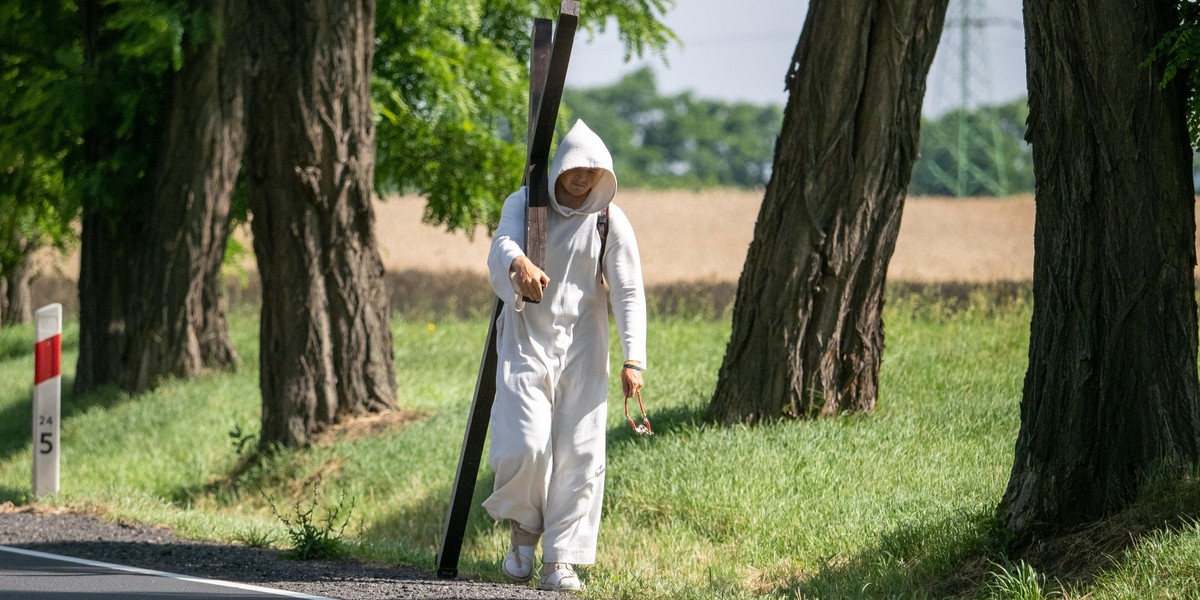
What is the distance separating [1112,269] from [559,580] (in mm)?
2907

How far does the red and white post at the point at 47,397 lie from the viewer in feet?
35.6

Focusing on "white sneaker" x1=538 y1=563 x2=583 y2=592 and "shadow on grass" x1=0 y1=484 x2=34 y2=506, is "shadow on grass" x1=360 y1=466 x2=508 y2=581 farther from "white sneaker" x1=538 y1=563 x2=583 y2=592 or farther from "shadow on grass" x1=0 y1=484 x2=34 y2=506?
"shadow on grass" x1=0 y1=484 x2=34 y2=506

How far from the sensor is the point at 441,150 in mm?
19594

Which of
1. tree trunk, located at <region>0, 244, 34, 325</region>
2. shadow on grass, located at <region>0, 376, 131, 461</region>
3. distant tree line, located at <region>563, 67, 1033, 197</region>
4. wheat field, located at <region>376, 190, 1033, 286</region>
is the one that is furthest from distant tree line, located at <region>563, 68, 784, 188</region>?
shadow on grass, located at <region>0, 376, 131, 461</region>

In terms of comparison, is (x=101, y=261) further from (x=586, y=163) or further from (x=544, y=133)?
(x=586, y=163)

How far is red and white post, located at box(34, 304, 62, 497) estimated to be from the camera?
10.8m

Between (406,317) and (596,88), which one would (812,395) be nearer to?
(406,317)

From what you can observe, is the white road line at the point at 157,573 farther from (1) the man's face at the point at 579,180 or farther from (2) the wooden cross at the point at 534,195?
(1) the man's face at the point at 579,180

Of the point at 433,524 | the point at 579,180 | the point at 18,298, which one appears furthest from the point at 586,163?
the point at 18,298

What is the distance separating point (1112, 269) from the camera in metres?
6.37

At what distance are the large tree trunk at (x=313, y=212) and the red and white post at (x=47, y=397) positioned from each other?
6.54 ft

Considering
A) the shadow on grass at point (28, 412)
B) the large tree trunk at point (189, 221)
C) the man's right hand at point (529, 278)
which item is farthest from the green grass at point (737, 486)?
the large tree trunk at point (189, 221)

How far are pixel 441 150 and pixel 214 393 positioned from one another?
4.67 meters

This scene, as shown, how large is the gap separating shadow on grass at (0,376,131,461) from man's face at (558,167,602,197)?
12.7 m
